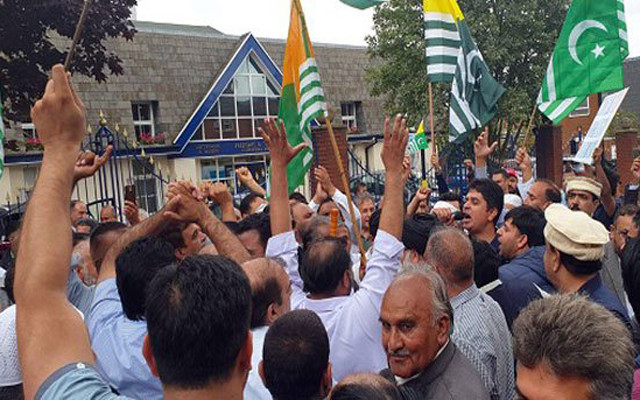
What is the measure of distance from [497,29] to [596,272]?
17.2 m

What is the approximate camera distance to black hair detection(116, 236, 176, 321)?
8.92ft

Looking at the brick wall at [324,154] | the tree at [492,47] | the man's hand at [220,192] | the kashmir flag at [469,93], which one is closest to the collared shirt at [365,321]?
the man's hand at [220,192]

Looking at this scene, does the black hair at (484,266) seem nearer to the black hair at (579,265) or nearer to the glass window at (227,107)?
the black hair at (579,265)

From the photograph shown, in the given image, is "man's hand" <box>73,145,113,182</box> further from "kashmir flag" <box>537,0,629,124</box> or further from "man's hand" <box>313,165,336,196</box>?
"kashmir flag" <box>537,0,629,124</box>

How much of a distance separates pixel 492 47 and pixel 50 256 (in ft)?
61.7

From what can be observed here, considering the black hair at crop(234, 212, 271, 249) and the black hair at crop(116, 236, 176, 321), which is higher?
→ the black hair at crop(116, 236, 176, 321)

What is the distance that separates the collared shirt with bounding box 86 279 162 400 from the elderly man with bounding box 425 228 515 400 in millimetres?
1335

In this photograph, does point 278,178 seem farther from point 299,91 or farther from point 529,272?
point 299,91

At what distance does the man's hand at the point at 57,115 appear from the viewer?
1.60 metres

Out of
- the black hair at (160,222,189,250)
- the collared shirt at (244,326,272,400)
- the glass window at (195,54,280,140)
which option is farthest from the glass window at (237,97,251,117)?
the collared shirt at (244,326,272,400)

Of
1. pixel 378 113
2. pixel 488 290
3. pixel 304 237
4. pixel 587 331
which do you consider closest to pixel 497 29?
pixel 378 113

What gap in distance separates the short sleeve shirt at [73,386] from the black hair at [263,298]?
1196 millimetres

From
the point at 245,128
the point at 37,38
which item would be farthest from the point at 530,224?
the point at 245,128

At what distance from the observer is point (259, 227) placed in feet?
15.6
